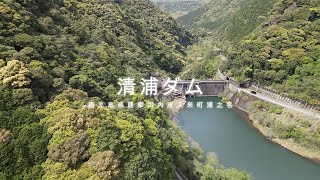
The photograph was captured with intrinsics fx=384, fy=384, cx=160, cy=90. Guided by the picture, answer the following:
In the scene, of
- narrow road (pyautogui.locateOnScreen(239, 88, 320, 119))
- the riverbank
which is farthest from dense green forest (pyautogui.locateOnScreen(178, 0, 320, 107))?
the riverbank

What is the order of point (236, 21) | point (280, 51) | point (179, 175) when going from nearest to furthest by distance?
point (179, 175), point (280, 51), point (236, 21)

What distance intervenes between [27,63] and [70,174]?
9.48 m

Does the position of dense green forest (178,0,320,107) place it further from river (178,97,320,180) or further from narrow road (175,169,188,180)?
narrow road (175,169,188,180)

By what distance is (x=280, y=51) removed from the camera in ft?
210

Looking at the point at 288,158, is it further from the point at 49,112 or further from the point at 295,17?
the point at 295,17

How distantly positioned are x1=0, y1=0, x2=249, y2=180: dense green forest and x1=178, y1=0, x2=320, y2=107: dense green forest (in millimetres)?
28414

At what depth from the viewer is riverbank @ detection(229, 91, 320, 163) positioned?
148ft

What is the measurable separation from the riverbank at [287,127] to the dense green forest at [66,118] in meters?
16.5

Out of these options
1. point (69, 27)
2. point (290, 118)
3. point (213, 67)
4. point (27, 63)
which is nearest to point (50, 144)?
point (27, 63)

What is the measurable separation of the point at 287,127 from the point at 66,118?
112 feet

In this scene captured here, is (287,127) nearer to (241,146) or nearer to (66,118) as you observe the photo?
(241,146)

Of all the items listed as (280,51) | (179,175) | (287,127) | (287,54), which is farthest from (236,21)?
(179,175)

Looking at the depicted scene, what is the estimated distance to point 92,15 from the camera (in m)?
60.9

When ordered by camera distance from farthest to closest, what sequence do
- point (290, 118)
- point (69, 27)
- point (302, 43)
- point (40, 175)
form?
1. point (302, 43)
2. point (290, 118)
3. point (69, 27)
4. point (40, 175)
